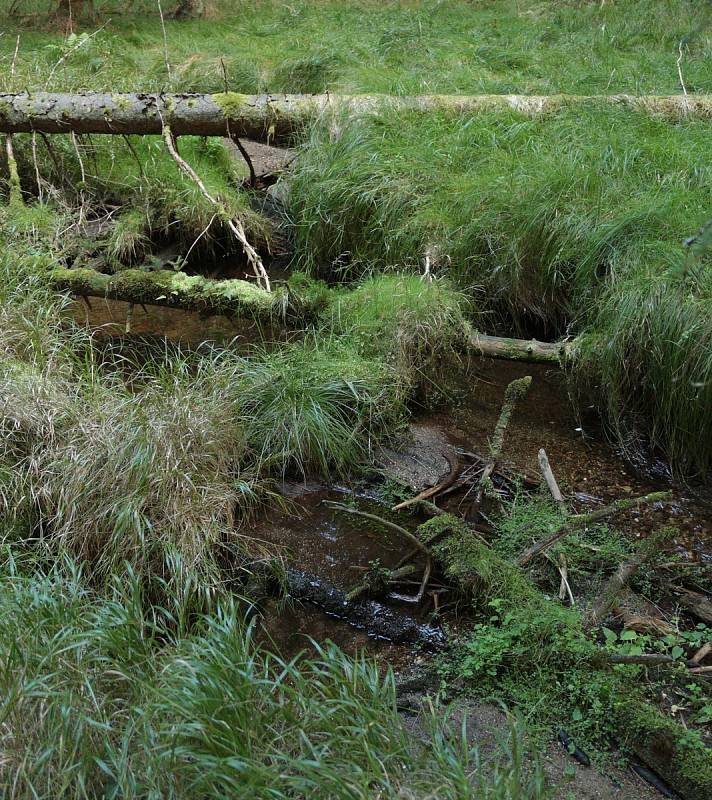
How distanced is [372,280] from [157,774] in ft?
11.5

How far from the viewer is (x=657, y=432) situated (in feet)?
13.9

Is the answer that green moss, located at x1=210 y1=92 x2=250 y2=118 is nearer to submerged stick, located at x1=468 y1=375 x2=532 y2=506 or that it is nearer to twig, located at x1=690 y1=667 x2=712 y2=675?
submerged stick, located at x1=468 y1=375 x2=532 y2=506

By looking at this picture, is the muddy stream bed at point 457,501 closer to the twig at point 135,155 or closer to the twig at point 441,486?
the twig at point 441,486

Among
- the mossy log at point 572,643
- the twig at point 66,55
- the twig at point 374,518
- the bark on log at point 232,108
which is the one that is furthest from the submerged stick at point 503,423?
the twig at point 66,55

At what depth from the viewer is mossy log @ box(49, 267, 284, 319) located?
5.02 metres

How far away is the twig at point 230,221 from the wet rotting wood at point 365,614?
7.31 ft

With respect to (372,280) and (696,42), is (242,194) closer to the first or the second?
(372,280)

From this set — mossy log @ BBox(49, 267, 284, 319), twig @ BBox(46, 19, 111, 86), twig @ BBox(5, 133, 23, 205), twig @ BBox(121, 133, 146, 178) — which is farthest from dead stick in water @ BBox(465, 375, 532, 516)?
twig @ BBox(46, 19, 111, 86)

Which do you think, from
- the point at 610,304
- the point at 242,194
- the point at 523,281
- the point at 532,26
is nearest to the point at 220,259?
the point at 242,194

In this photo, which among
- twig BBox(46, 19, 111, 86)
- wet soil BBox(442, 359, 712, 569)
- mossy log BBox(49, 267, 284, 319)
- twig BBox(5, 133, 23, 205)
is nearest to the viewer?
wet soil BBox(442, 359, 712, 569)

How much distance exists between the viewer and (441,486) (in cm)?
396

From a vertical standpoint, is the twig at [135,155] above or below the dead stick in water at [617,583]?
above

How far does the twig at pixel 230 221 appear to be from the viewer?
17.3 ft

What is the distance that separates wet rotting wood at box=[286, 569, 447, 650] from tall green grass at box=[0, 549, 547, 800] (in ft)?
1.54
